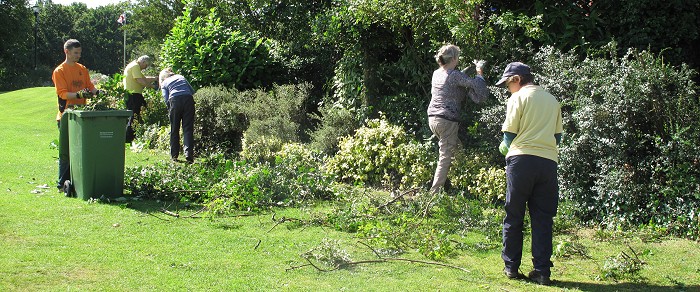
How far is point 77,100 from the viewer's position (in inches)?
404

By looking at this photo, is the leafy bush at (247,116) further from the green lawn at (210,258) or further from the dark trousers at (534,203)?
the dark trousers at (534,203)

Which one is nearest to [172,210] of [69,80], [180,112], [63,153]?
[63,153]

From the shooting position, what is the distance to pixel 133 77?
43.6 ft

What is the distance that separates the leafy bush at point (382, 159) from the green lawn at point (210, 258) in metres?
2.03

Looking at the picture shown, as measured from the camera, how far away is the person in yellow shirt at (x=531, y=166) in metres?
5.54

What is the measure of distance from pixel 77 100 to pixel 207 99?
118 inches

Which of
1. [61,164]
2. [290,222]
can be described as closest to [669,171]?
[290,222]

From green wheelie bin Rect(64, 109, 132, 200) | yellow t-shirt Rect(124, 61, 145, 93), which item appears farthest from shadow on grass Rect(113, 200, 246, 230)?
yellow t-shirt Rect(124, 61, 145, 93)

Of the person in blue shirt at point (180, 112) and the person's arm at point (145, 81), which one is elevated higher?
the person's arm at point (145, 81)

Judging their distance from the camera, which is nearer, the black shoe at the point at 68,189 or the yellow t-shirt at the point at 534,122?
the yellow t-shirt at the point at 534,122

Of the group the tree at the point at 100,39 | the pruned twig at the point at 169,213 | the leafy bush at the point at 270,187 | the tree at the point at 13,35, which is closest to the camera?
the pruned twig at the point at 169,213

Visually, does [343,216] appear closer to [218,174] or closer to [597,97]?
[218,174]

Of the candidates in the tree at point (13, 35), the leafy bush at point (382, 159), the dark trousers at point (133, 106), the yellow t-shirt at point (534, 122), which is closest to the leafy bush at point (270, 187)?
the leafy bush at point (382, 159)

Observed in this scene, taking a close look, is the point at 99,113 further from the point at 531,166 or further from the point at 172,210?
the point at 531,166
